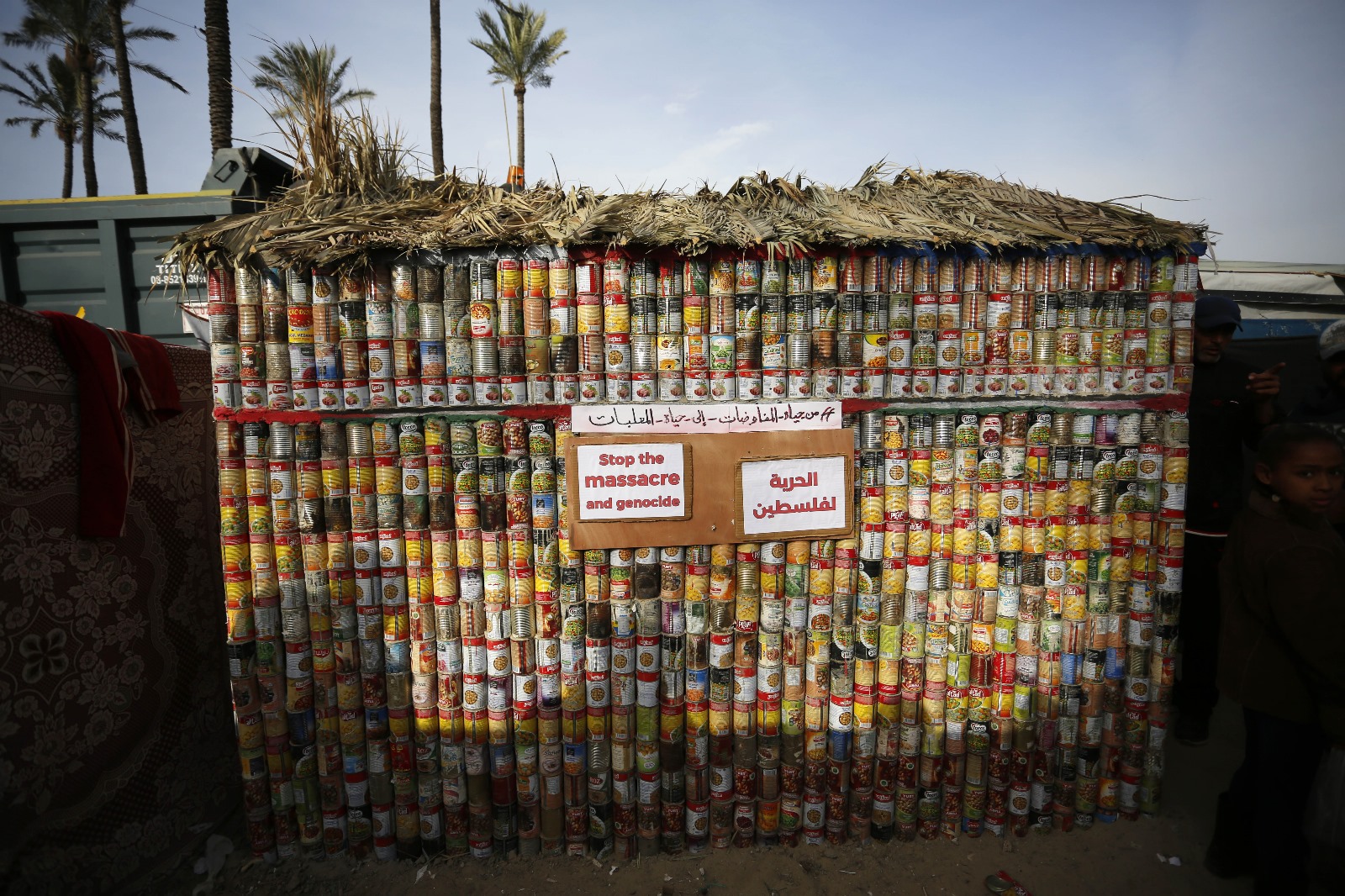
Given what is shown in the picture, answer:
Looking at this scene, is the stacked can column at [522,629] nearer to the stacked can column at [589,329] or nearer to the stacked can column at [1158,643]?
the stacked can column at [589,329]

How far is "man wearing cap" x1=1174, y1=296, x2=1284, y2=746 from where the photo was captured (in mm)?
3645

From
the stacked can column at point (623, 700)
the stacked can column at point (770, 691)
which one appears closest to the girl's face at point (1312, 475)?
the stacked can column at point (770, 691)

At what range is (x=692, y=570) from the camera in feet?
9.54

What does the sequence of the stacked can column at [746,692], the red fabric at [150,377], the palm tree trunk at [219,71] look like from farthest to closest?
the palm tree trunk at [219,71] < the red fabric at [150,377] < the stacked can column at [746,692]

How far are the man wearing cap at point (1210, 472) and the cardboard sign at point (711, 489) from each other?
2.47m

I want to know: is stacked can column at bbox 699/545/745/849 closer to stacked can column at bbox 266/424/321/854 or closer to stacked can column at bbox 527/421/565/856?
stacked can column at bbox 527/421/565/856

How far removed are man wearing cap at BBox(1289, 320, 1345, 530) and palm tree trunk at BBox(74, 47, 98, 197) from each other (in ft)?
77.0

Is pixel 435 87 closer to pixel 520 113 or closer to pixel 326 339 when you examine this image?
pixel 520 113

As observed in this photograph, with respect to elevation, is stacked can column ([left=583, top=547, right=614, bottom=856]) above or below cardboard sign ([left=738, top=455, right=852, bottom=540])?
below

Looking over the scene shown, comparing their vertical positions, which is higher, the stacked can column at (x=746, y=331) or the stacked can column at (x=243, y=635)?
the stacked can column at (x=746, y=331)

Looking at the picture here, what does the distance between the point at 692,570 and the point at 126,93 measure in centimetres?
1823

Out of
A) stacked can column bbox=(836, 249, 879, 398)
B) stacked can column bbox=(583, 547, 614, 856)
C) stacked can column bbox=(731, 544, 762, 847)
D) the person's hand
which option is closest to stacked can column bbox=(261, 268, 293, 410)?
stacked can column bbox=(583, 547, 614, 856)

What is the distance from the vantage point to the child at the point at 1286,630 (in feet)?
7.55

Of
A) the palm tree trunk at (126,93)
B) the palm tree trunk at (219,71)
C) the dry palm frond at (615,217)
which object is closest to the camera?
the dry palm frond at (615,217)
